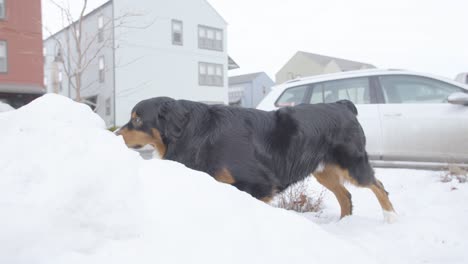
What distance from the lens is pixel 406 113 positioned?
526 centimetres

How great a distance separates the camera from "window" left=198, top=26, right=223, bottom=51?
77.2ft

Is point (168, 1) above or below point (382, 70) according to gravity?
above

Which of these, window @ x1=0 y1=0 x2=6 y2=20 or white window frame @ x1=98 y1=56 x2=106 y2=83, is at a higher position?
window @ x1=0 y1=0 x2=6 y2=20

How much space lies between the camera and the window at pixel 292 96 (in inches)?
234

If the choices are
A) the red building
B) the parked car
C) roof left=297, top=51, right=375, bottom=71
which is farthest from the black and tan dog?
roof left=297, top=51, right=375, bottom=71

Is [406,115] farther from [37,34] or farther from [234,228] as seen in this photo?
[37,34]

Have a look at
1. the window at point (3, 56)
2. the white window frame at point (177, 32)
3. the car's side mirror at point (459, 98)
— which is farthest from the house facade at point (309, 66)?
the car's side mirror at point (459, 98)

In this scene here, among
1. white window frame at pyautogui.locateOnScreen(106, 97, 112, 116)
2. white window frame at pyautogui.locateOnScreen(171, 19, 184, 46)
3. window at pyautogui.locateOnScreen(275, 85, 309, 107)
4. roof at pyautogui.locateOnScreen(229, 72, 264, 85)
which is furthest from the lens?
roof at pyautogui.locateOnScreen(229, 72, 264, 85)

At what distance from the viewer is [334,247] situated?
5.42 feet

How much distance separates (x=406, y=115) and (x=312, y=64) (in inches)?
1513

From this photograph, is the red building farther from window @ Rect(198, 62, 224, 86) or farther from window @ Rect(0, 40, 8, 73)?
window @ Rect(198, 62, 224, 86)

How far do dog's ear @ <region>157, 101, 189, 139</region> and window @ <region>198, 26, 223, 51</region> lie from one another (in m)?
20.9

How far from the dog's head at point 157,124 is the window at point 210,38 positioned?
2077cm

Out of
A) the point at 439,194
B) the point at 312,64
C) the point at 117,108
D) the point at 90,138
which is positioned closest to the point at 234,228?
the point at 90,138
